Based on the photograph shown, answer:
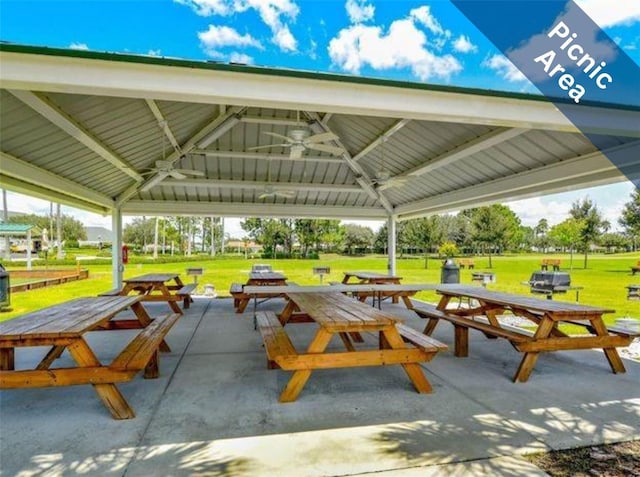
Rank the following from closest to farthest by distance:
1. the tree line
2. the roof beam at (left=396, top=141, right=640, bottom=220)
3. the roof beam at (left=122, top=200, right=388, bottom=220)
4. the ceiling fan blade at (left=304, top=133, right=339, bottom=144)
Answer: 1. the roof beam at (left=396, top=141, right=640, bottom=220)
2. the ceiling fan blade at (left=304, top=133, right=339, bottom=144)
3. the roof beam at (left=122, top=200, right=388, bottom=220)
4. the tree line

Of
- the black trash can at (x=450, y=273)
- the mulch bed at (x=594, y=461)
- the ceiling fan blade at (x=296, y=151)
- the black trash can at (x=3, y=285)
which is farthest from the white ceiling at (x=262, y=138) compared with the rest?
the mulch bed at (x=594, y=461)

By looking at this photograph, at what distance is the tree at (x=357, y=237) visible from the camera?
42856mm

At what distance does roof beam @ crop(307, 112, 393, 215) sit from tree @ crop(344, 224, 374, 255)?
3017 centimetres

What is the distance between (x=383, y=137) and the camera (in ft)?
22.3

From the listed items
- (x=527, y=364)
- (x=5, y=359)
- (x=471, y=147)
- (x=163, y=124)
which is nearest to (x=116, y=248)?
(x=163, y=124)

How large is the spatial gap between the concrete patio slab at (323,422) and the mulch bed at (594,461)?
0.08 metres

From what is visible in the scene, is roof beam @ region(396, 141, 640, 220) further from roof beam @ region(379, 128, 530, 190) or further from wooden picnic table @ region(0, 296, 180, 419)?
wooden picnic table @ region(0, 296, 180, 419)

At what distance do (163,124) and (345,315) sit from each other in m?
4.53

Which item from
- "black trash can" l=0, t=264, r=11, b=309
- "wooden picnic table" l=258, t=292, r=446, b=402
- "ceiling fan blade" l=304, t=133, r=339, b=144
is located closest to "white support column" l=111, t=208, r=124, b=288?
"black trash can" l=0, t=264, r=11, b=309

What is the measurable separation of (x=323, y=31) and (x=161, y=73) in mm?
7417

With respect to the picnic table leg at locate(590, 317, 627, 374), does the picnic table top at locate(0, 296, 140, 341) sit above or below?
above

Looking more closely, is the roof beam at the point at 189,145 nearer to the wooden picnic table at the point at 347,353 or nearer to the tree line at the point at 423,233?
the wooden picnic table at the point at 347,353

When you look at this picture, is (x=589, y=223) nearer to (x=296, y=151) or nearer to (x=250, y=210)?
(x=250, y=210)

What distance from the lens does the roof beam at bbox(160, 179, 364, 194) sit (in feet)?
29.2
